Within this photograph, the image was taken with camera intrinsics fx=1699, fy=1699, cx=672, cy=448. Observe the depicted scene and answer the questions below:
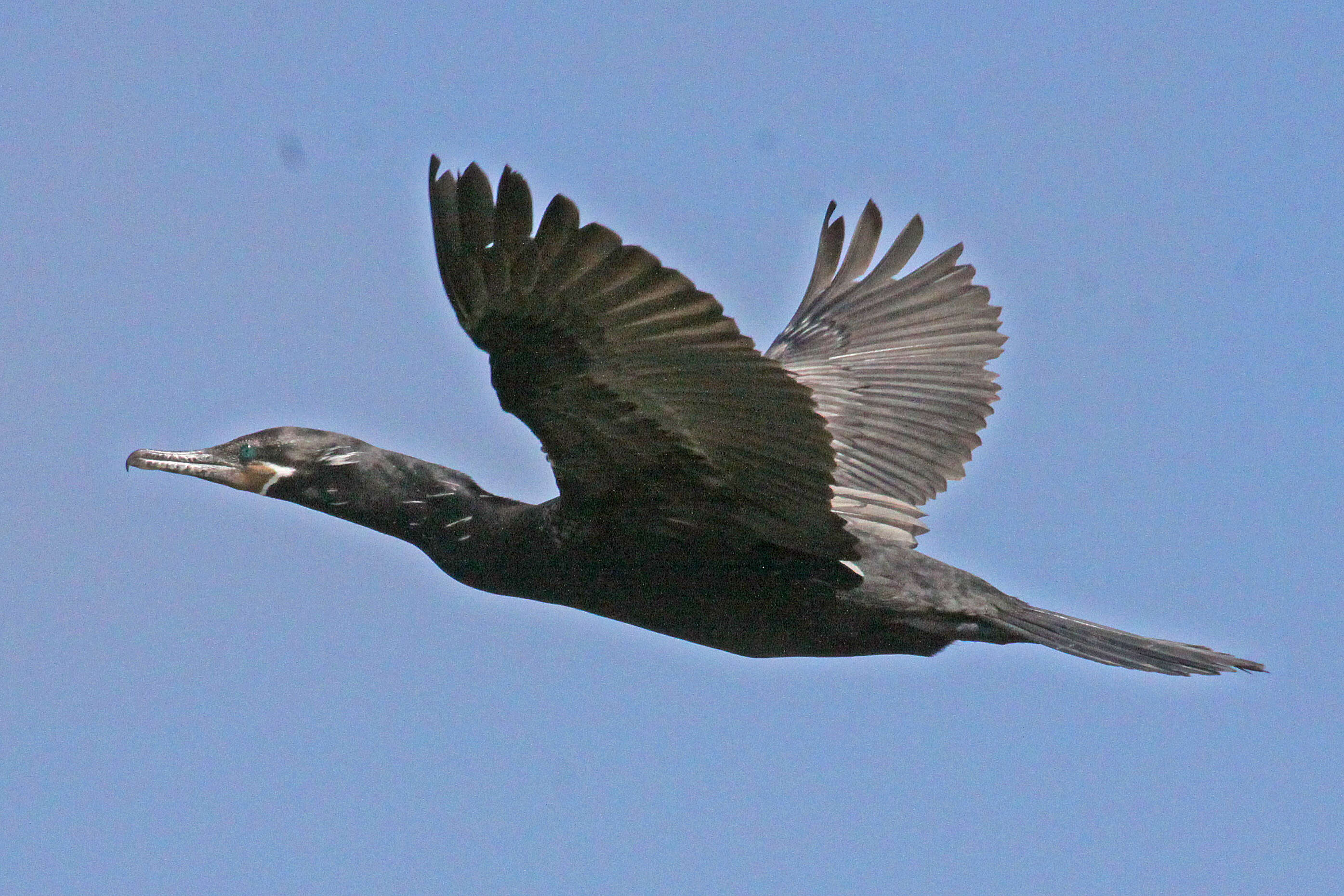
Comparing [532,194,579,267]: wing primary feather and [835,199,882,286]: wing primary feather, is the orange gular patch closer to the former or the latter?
[532,194,579,267]: wing primary feather

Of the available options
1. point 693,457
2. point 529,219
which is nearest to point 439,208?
point 529,219

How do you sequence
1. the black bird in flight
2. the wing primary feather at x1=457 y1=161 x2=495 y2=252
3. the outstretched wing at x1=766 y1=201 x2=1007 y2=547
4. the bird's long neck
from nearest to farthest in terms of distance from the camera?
the wing primary feather at x1=457 y1=161 x2=495 y2=252 → the black bird in flight → the bird's long neck → the outstretched wing at x1=766 y1=201 x2=1007 y2=547

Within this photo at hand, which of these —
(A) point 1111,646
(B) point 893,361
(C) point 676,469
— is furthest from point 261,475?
(A) point 1111,646

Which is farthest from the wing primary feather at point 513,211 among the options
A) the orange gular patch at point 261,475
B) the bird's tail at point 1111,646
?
the bird's tail at point 1111,646

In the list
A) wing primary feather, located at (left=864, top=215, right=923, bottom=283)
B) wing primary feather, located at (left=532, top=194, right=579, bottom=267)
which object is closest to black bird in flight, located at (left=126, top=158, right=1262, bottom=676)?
wing primary feather, located at (left=532, top=194, right=579, bottom=267)

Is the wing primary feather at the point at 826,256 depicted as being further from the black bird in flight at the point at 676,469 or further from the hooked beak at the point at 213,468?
the hooked beak at the point at 213,468

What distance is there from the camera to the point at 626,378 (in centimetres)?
482

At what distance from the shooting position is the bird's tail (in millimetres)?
5805

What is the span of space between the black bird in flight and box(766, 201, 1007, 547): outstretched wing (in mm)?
13

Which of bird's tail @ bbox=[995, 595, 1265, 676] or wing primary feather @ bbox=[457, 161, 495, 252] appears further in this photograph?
bird's tail @ bbox=[995, 595, 1265, 676]

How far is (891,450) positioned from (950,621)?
1.31 metres

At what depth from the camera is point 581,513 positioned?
5492 millimetres

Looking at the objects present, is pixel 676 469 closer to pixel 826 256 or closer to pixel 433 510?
pixel 433 510

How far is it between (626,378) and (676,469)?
51 centimetres
